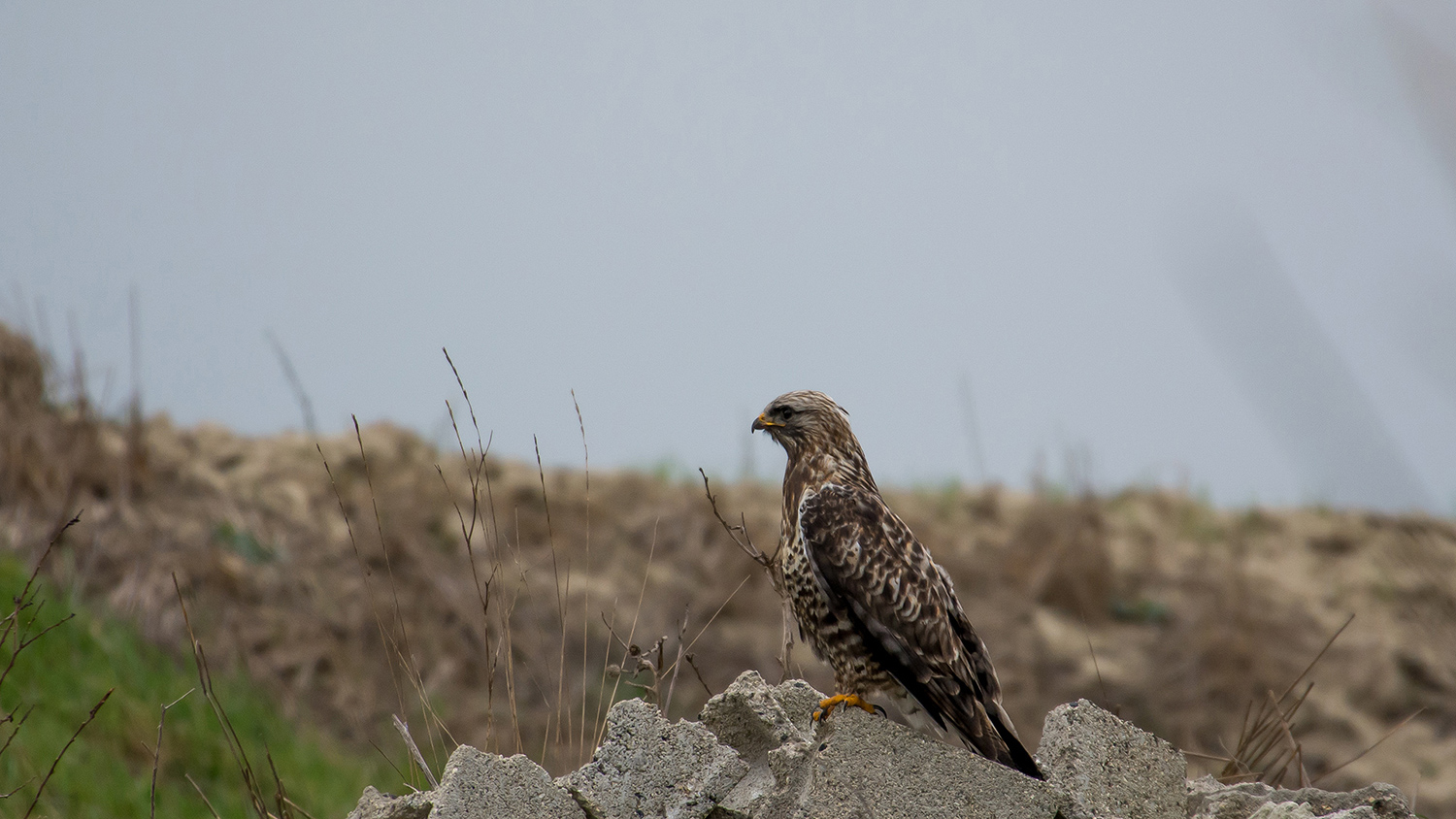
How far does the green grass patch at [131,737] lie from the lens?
6113 millimetres

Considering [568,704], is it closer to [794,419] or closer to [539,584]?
[794,419]

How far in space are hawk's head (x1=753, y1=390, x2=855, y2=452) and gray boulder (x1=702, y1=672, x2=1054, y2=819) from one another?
1046mm

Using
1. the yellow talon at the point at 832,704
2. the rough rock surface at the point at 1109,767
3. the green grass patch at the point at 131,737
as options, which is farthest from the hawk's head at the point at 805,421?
the green grass patch at the point at 131,737

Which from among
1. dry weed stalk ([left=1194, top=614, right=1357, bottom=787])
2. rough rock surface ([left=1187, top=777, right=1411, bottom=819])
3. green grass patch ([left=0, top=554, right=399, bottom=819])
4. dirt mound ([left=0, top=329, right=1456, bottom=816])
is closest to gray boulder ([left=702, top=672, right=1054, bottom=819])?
rough rock surface ([left=1187, top=777, right=1411, bottom=819])

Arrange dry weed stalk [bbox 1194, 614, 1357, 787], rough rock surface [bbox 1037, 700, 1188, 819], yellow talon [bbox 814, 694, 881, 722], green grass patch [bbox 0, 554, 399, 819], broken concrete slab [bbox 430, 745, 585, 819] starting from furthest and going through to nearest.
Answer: green grass patch [bbox 0, 554, 399, 819], dry weed stalk [bbox 1194, 614, 1357, 787], yellow talon [bbox 814, 694, 881, 722], rough rock surface [bbox 1037, 700, 1188, 819], broken concrete slab [bbox 430, 745, 585, 819]

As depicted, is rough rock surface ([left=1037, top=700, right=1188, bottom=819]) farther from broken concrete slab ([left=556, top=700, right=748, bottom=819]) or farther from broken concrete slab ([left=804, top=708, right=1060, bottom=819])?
broken concrete slab ([left=556, top=700, right=748, bottom=819])

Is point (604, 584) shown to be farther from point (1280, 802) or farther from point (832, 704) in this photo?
point (1280, 802)

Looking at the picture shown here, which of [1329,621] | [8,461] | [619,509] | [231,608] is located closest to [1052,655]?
[1329,621]

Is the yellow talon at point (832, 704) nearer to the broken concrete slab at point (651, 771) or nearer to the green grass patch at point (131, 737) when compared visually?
the broken concrete slab at point (651, 771)

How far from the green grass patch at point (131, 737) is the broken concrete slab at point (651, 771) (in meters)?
3.74

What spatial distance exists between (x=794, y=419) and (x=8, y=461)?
7695 millimetres

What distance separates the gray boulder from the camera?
2.66 m

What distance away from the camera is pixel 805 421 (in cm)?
369

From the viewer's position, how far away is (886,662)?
3.13 m
